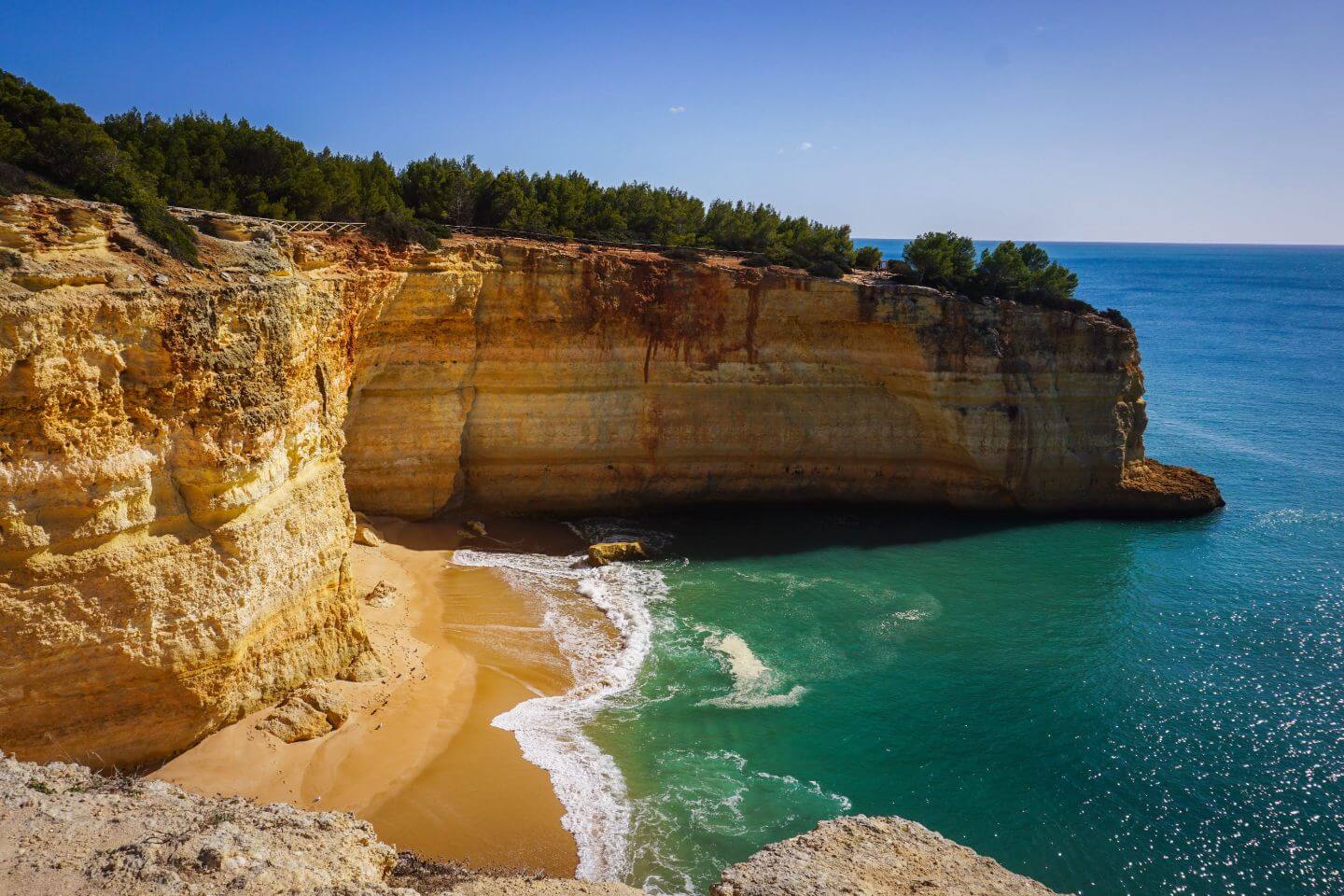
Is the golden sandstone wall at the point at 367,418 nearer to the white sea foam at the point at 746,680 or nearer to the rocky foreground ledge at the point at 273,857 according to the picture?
the rocky foreground ledge at the point at 273,857

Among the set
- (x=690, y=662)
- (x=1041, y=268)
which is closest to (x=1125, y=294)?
(x=1041, y=268)

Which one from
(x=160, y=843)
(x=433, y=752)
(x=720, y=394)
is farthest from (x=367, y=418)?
(x=160, y=843)

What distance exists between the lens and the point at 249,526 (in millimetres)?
15094

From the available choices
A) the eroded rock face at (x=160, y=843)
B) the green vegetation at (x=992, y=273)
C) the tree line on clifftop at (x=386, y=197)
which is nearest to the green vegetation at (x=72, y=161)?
the tree line on clifftop at (x=386, y=197)

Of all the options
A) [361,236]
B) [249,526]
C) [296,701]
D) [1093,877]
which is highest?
[361,236]

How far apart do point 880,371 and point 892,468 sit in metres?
3.82

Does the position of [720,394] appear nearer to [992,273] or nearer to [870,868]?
[992,273]

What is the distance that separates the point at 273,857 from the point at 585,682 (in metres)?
10.2

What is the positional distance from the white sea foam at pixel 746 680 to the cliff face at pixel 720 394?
10.1 meters

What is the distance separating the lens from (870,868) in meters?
12.2

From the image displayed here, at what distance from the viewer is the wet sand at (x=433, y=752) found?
47.8 feet

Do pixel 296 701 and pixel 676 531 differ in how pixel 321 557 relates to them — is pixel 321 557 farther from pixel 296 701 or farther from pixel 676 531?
pixel 676 531

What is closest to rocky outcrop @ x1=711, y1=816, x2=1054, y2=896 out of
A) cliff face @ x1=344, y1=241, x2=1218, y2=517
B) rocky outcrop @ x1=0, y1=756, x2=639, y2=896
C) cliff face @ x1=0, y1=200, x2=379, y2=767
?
rocky outcrop @ x1=0, y1=756, x2=639, y2=896

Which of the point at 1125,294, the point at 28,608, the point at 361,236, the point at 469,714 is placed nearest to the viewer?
the point at 28,608
